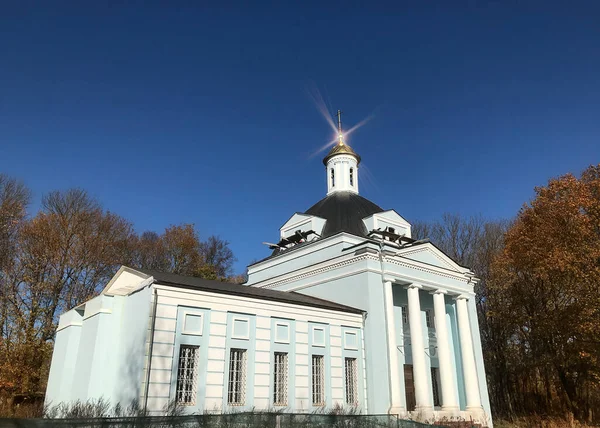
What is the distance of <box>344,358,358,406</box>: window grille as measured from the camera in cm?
1950

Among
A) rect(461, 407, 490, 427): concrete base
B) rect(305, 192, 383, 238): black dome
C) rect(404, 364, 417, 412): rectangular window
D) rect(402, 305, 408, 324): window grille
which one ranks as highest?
rect(305, 192, 383, 238): black dome

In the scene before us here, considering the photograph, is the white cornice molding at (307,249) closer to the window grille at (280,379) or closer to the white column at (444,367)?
the white column at (444,367)

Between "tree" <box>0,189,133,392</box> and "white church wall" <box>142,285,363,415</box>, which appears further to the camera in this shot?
"tree" <box>0,189,133,392</box>

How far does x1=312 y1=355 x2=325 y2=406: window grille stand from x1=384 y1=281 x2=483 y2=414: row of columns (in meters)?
3.25

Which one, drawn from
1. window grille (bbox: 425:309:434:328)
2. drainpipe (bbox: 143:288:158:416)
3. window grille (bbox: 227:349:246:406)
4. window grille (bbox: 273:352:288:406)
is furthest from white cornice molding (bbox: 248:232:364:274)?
drainpipe (bbox: 143:288:158:416)

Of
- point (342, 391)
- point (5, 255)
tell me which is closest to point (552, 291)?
point (342, 391)

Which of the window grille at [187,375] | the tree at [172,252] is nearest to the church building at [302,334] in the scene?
the window grille at [187,375]

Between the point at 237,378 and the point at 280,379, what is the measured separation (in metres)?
1.99

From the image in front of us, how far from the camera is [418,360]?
2117cm

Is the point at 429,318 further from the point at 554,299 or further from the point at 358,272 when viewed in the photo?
the point at 554,299

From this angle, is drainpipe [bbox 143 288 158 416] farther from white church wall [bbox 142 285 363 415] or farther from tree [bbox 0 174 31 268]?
tree [bbox 0 174 31 268]

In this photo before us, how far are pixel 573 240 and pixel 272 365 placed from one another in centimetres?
1614

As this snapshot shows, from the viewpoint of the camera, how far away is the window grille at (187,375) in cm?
1511

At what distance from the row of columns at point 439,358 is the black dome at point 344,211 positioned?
5.05 metres
